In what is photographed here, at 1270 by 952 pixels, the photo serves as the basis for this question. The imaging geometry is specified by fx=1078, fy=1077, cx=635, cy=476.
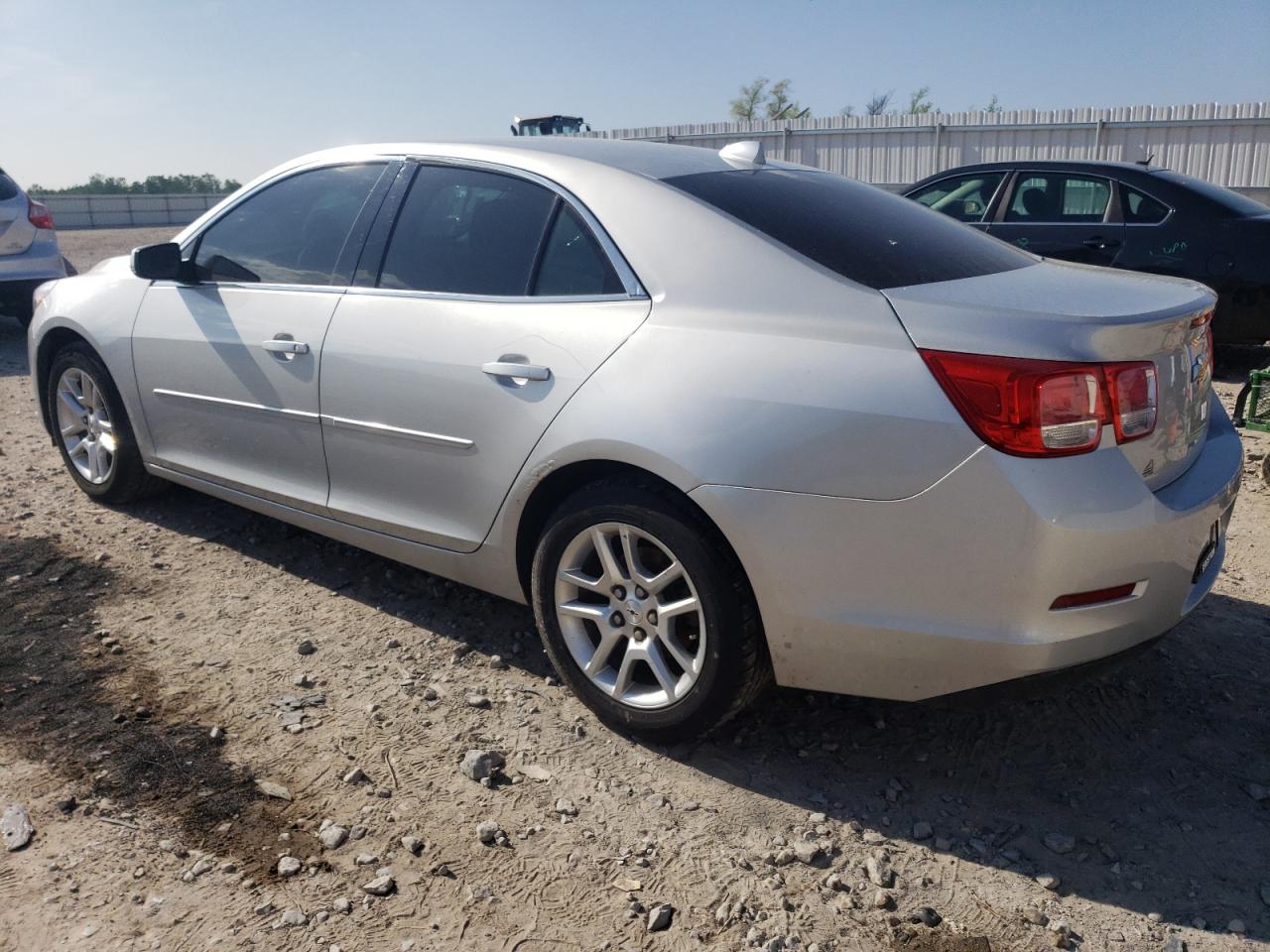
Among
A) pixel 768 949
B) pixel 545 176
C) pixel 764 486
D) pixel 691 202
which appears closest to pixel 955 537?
pixel 764 486

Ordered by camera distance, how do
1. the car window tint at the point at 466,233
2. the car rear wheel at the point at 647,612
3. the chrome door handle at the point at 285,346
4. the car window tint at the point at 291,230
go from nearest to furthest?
1. the car rear wheel at the point at 647,612
2. the car window tint at the point at 466,233
3. the chrome door handle at the point at 285,346
4. the car window tint at the point at 291,230

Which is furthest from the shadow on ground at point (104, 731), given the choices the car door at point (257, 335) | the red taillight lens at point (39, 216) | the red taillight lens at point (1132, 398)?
the red taillight lens at point (39, 216)

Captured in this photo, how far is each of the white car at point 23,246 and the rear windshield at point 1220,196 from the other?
9499 millimetres

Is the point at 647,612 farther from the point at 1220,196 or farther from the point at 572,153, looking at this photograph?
the point at 1220,196

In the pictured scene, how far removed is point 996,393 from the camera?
2395 mm

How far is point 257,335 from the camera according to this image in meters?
3.90

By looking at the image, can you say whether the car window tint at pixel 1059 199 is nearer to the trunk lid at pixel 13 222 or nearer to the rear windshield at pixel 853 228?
the rear windshield at pixel 853 228

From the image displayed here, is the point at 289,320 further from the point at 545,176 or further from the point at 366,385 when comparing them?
the point at 545,176

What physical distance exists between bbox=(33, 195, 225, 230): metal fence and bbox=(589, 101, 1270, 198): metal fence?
84.6ft

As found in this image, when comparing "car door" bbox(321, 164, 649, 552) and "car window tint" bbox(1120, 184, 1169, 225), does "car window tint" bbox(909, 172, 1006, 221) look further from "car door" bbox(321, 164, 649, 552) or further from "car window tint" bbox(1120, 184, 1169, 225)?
"car door" bbox(321, 164, 649, 552)

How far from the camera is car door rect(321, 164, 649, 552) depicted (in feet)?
10.00

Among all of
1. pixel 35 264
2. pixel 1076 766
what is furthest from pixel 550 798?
pixel 35 264

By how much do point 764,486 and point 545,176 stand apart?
1.32 metres

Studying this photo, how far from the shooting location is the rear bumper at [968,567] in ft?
7.83
